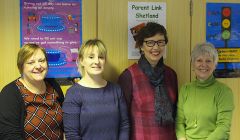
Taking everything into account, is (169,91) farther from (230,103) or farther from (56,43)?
(56,43)

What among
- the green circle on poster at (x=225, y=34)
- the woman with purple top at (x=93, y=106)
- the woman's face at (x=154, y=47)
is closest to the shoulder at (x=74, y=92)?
the woman with purple top at (x=93, y=106)

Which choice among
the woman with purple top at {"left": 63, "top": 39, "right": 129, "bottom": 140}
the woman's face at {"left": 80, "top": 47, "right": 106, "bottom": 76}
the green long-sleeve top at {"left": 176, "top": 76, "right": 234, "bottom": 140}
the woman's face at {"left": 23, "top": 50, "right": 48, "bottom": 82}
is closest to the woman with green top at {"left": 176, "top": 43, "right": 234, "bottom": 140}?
the green long-sleeve top at {"left": 176, "top": 76, "right": 234, "bottom": 140}

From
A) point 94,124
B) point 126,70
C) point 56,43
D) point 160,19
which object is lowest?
point 94,124

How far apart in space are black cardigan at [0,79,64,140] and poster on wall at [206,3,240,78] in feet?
5.05

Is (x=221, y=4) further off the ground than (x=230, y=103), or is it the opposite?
(x=221, y=4)

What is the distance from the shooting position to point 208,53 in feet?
7.07

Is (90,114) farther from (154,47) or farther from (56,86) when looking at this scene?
(154,47)

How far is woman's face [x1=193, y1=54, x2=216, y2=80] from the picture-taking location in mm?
2141

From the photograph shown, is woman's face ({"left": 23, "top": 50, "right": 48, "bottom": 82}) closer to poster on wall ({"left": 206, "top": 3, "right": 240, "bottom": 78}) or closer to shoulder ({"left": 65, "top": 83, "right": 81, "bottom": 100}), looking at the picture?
shoulder ({"left": 65, "top": 83, "right": 81, "bottom": 100})

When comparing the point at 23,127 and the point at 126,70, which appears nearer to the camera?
the point at 23,127

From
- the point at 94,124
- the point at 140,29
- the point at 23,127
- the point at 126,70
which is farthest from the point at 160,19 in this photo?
the point at 23,127

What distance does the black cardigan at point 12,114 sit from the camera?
1850 mm

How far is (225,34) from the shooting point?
2617 mm

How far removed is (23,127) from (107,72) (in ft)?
2.61
